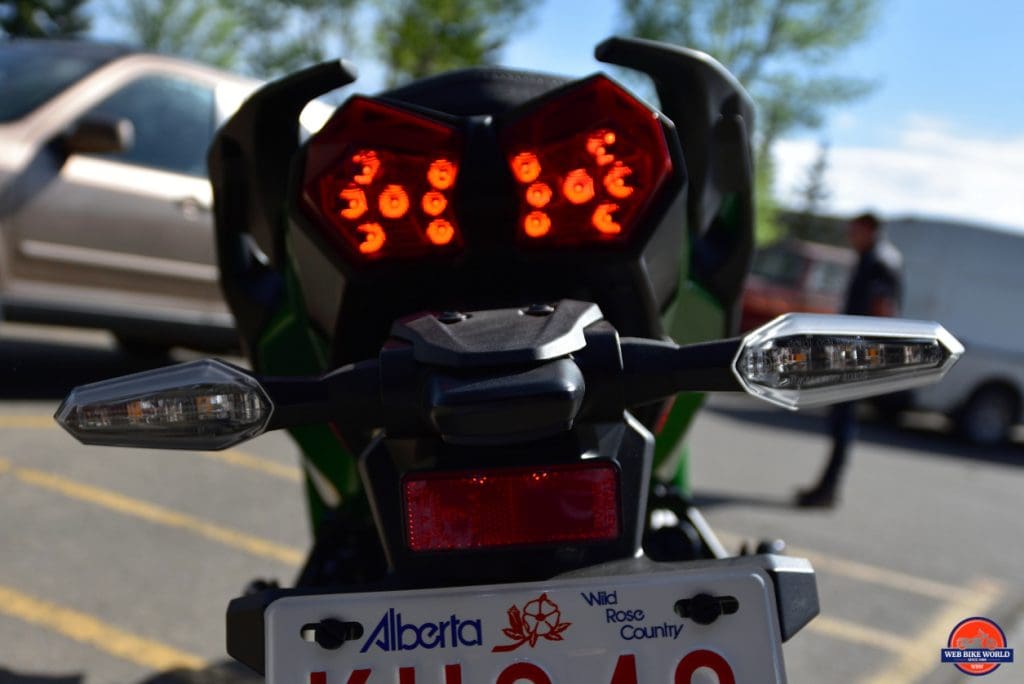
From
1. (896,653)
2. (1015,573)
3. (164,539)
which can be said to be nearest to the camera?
(896,653)

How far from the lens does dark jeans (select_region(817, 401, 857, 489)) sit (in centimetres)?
573

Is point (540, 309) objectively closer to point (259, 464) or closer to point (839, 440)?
point (259, 464)

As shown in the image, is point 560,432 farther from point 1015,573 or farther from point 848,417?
point 848,417

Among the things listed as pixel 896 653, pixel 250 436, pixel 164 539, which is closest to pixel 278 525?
pixel 164 539

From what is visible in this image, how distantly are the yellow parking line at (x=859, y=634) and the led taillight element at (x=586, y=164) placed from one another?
7.35 feet

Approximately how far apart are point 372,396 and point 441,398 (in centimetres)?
15

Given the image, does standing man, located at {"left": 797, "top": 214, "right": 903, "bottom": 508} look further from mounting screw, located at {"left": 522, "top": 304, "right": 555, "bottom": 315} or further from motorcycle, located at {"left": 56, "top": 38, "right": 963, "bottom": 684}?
mounting screw, located at {"left": 522, "top": 304, "right": 555, "bottom": 315}

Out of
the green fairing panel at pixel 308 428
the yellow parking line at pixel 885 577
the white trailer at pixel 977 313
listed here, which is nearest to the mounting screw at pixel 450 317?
the green fairing panel at pixel 308 428

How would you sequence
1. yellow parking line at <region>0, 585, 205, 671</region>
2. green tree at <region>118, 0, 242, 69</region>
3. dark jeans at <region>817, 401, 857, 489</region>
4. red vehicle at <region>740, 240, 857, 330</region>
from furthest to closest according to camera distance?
1. green tree at <region>118, 0, 242, 69</region>
2. red vehicle at <region>740, 240, 857, 330</region>
3. dark jeans at <region>817, 401, 857, 489</region>
4. yellow parking line at <region>0, 585, 205, 671</region>

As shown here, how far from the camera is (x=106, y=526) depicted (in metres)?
3.74

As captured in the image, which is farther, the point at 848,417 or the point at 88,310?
the point at 848,417

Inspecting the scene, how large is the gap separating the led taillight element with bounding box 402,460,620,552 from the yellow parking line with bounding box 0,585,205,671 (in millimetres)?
1652

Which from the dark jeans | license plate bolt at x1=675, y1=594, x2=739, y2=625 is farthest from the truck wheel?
license plate bolt at x1=675, y1=594, x2=739, y2=625

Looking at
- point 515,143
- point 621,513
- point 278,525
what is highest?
point 515,143
